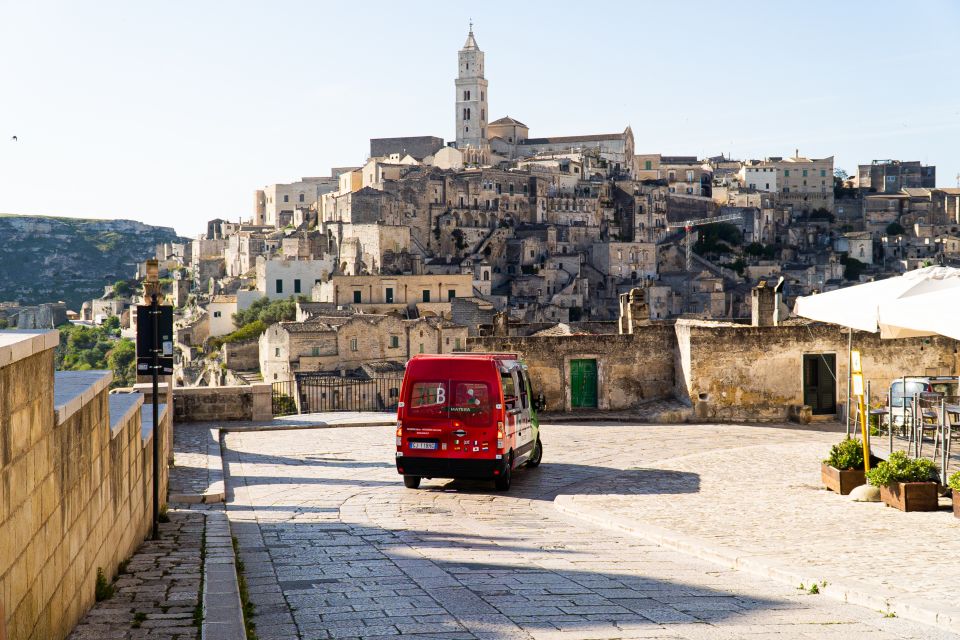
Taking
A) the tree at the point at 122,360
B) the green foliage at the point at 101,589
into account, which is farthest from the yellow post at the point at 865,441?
the tree at the point at 122,360

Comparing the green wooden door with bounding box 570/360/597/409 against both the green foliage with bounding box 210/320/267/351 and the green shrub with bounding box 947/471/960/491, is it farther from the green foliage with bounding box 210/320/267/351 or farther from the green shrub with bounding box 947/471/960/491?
the green foliage with bounding box 210/320/267/351

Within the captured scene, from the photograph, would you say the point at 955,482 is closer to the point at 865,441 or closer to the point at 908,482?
the point at 908,482

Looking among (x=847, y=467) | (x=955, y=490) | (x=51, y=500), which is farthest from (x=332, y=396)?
(x=51, y=500)

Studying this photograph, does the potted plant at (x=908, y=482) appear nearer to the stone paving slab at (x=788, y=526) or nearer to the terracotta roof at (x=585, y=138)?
the stone paving slab at (x=788, y=526)

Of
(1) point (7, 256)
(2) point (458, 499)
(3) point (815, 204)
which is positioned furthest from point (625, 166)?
(2) point (458, 499)

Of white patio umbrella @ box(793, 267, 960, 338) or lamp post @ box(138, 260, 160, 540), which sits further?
white patio umbrella @ box(793, 267, 960, 338)

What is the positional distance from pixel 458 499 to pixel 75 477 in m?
6.64

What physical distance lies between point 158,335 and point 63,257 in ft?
571

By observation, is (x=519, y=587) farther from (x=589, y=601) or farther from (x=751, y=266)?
(x=751, y=266)

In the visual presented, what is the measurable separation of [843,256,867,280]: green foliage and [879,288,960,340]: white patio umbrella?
365 ft

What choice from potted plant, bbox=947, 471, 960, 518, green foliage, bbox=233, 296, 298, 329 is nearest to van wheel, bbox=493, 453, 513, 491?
potted plant, bbox=947, 471, 960, 518

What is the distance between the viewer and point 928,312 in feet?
31.1

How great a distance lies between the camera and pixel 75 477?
18.0ft

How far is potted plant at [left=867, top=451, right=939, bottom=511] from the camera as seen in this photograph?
9.65m
